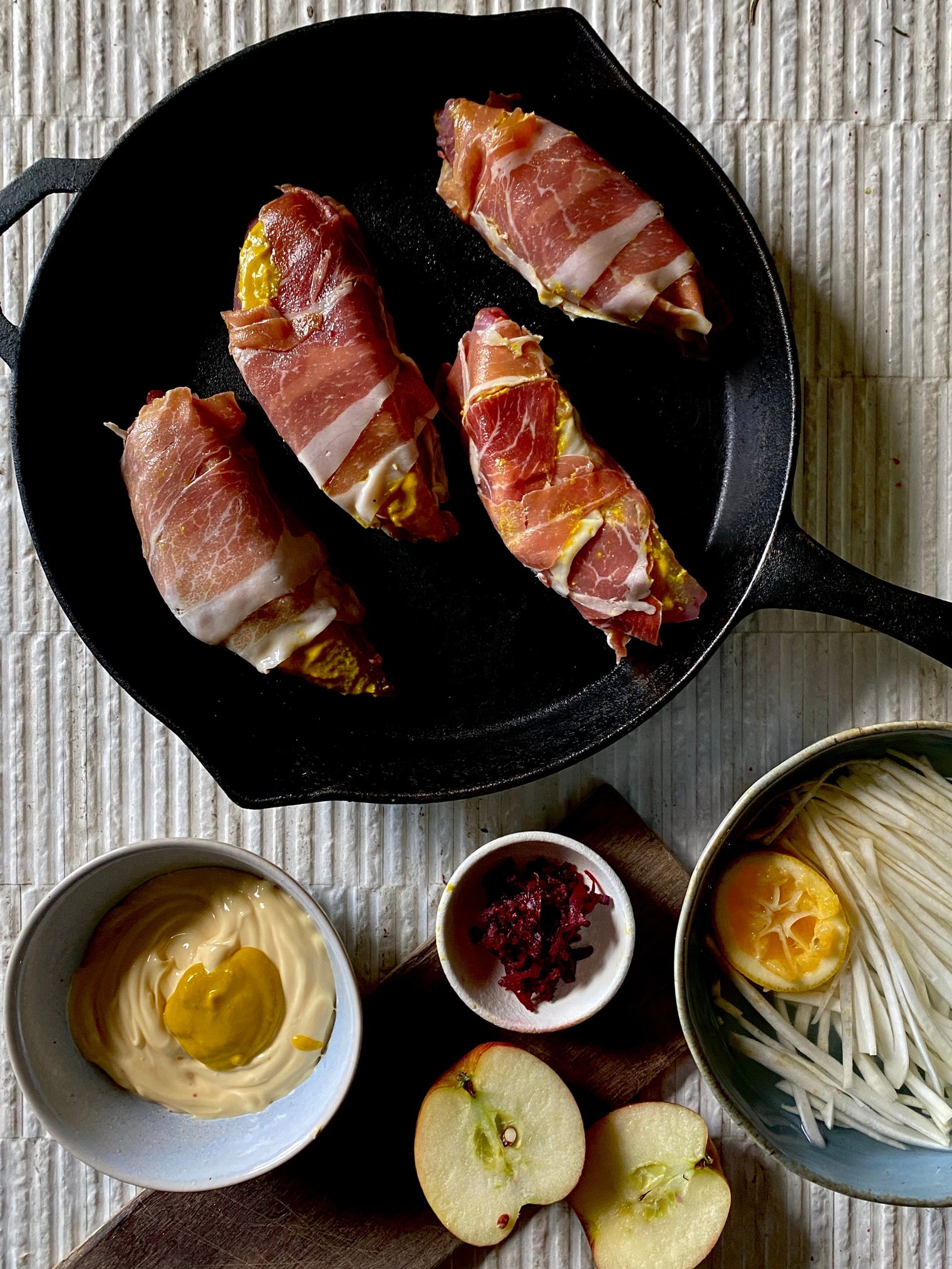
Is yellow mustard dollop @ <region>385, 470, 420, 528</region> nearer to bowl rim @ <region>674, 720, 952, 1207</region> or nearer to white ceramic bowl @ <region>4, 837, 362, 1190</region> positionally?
white ceramic bowl @ <region>4, 837, 362, 1190</region>

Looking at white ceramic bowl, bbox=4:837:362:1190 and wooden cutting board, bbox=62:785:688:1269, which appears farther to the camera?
wooden cutting board, bbox=62:785:688:1269

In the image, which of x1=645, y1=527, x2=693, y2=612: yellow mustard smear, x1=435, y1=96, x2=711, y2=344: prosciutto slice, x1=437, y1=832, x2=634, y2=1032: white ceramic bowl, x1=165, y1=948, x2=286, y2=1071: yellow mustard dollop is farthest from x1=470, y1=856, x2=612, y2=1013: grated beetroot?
x1=435, y1=96, x2=711, y2=344: prosciutto slice

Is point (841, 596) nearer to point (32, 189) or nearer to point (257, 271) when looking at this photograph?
point (257, 271)

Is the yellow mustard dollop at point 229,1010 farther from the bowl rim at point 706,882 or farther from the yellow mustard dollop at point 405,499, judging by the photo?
the yellow mustard dollop at point 405,499

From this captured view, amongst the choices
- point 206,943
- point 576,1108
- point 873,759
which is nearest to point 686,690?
point 873,759

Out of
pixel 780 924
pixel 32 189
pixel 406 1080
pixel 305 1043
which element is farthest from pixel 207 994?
pixel 32 189
